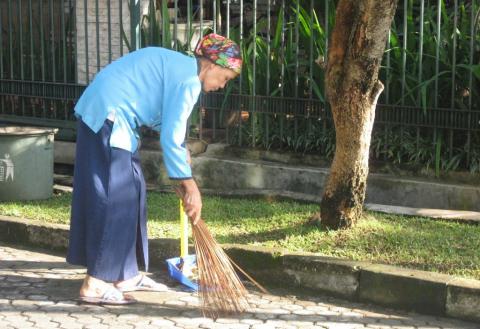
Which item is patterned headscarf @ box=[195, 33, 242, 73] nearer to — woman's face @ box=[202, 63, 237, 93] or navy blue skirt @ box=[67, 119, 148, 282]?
woman's face @ box=[202, 63, 237, 93]

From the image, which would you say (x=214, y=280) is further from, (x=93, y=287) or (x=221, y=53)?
(x=221, y=53)

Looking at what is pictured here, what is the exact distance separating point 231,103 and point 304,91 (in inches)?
27.0

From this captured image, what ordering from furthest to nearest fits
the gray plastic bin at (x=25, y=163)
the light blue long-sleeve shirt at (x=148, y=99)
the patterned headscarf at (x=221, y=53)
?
the gray plastic bin at (x=25, y=163) → the patterned headscarf at (x=221, y=53) → the light blue long-sleeve shirt at (x=148, y=99)

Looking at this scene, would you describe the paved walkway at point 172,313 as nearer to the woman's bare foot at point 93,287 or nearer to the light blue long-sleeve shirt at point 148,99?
the woman's bare foot at point 93,287

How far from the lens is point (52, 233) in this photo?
21.7 ft

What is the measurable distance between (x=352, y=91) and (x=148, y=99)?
1500 millimetres

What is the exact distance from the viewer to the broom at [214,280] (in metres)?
5.07

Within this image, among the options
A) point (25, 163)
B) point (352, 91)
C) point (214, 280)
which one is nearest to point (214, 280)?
point (214, 280)

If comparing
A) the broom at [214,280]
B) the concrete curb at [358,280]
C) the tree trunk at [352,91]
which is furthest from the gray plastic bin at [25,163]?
the broom at [214,280]

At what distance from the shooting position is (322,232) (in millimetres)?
6215

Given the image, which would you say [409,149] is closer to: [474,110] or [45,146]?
[474,110]

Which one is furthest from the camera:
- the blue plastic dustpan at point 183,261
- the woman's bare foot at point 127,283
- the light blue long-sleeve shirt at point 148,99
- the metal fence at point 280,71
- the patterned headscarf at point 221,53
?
the metal fence at point 280,71

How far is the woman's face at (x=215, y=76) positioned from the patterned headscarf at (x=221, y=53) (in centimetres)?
3

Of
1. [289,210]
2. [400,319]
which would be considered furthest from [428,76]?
[400,319]
